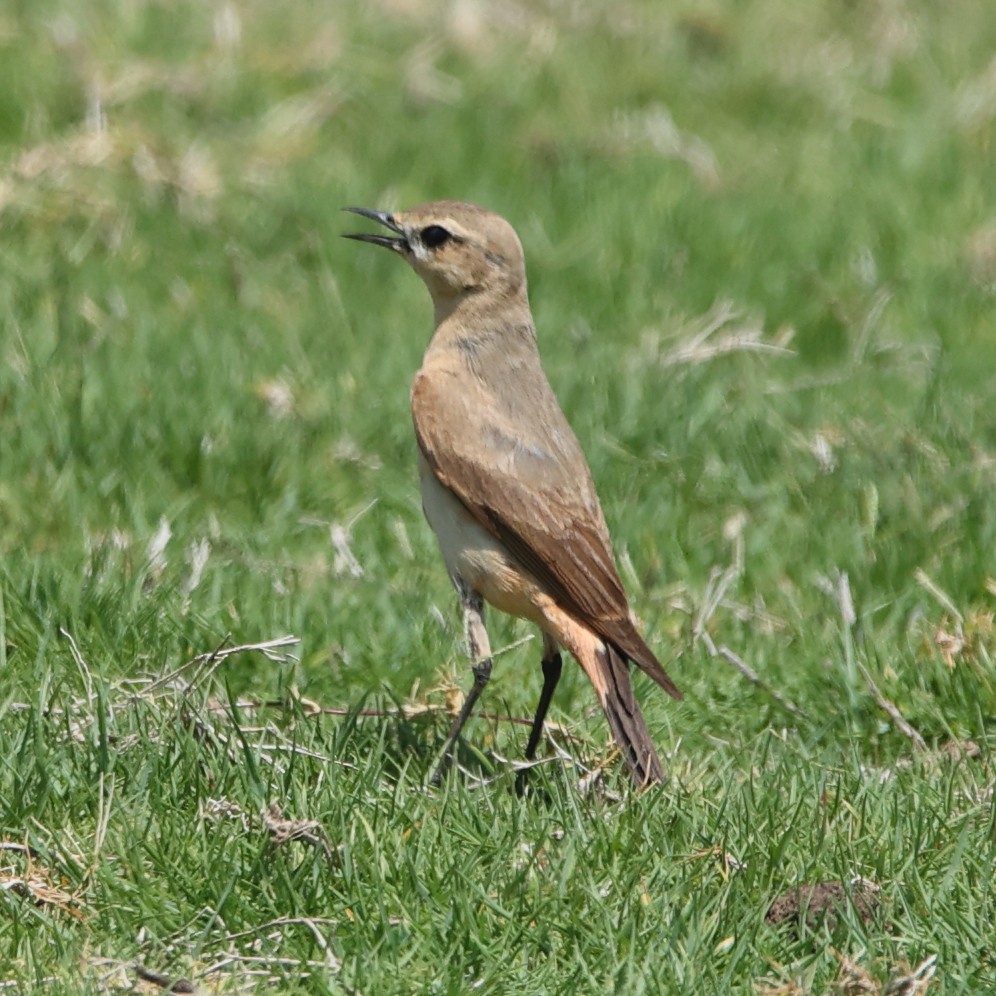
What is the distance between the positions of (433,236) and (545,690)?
160cm

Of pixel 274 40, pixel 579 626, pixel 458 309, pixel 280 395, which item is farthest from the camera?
pixel 274 40

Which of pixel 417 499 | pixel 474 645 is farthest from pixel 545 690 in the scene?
pixel 417 499

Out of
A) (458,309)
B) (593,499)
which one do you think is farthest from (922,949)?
(458,309)

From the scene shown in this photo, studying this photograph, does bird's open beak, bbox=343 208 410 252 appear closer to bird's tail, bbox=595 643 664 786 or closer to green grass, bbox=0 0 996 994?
green grass, bbox=0 0 996 994

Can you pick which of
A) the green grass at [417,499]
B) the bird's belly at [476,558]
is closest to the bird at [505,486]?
the bird's belly at [476,558]

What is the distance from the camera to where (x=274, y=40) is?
38.8 ft

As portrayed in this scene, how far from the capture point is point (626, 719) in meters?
5.47

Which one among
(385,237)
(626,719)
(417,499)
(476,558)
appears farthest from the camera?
(417,499)

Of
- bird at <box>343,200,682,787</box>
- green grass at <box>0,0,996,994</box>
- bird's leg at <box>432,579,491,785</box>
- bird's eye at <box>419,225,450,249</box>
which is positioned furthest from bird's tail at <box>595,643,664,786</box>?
bird's eye at <box>419,225,450,249</box>

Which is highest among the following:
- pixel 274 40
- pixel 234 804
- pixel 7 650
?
pixel 234 804

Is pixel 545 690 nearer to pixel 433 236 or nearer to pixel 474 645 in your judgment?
pixel 474 645

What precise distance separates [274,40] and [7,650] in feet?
22.4

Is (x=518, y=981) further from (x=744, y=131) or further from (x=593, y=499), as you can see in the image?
(x=744, y=131)

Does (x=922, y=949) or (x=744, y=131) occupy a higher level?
(x=922, y=949)
